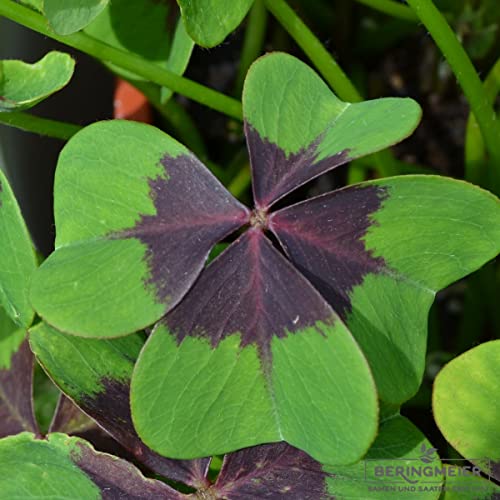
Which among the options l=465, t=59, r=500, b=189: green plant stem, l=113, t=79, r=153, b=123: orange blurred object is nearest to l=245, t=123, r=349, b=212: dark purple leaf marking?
l=465, t=59, r=500, b=189: green plant stem

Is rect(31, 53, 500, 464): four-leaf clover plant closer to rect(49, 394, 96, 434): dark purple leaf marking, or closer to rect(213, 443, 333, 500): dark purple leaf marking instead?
rect(213, 443, 333, 500): dark purple leaf marking

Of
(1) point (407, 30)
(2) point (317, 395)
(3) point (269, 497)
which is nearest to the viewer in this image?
(2) point (317, 395)

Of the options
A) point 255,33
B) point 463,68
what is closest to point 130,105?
point 255,33

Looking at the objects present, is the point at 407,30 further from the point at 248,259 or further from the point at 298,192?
the point at 248,259

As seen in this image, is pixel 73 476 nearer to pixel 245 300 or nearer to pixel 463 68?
pixel 245 300

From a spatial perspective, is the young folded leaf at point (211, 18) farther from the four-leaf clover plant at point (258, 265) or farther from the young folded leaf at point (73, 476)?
the young folded leaf at point (73, 476)

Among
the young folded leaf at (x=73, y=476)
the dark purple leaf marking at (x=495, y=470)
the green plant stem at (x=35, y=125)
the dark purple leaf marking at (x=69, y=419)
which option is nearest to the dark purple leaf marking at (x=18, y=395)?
the dark purple leaf marking at (x=69, y=419)

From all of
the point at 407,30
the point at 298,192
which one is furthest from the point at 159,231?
the point at 407,30
